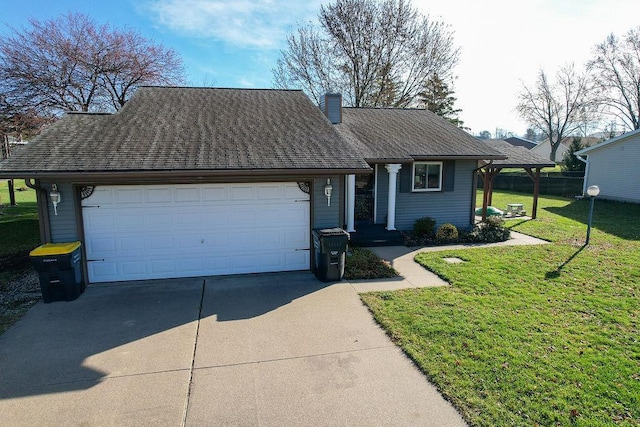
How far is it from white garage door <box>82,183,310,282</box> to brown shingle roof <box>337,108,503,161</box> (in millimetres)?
3827

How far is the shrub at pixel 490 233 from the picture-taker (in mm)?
11742

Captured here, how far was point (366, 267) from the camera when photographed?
873 centimetres

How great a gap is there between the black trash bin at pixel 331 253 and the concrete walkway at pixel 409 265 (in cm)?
53

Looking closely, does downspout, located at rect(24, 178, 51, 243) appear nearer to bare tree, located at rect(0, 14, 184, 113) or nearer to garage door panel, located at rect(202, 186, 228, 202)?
garage door panel, located at rect(202, 186, 228, 202)

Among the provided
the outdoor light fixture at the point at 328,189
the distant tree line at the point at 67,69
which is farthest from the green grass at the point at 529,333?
the distant tree line at the point at 67,69

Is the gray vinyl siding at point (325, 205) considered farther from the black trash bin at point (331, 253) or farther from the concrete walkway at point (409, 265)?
the concrete walkway at point (409, 265)

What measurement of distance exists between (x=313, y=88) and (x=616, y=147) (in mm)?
17699

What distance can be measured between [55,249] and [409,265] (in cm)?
762

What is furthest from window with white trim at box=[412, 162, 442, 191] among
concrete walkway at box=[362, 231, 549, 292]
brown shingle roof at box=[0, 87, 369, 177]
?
brown shingle roof at box=[0, 87, 369, 177]

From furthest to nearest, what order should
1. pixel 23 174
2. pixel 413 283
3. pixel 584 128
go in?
pixel 584 128 < pixel 413 283 < pixel 23 174

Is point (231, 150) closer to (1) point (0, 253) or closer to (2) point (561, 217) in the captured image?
(1) point (0, 253)

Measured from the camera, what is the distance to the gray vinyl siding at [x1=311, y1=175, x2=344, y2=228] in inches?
335

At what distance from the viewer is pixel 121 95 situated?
59.2 feet

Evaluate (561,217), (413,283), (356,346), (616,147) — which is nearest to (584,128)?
(616,147)
